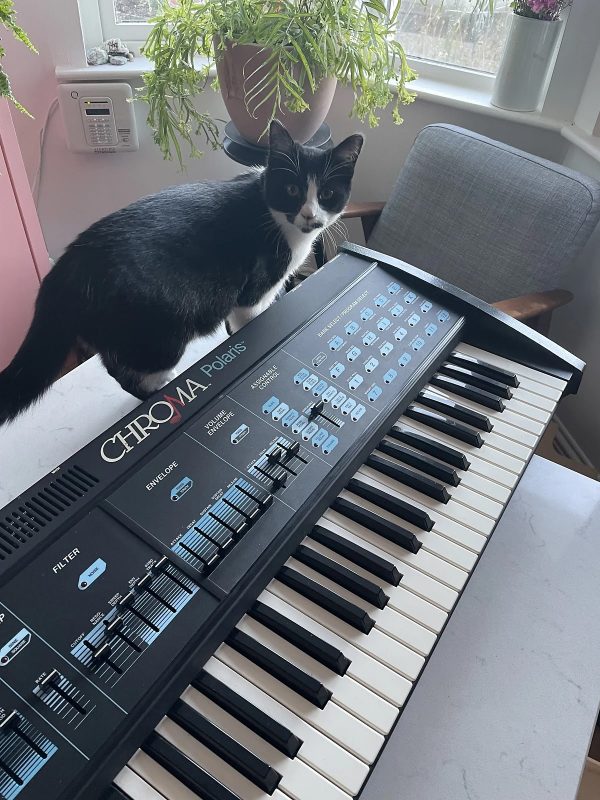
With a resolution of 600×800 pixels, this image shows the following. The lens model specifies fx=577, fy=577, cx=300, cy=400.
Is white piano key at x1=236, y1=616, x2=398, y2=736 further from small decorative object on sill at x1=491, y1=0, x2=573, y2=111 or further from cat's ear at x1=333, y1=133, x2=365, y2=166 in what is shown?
small decorative object on sill at x1=491, y1=0, x2=573, y2=111

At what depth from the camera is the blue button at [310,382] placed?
0.73 meters

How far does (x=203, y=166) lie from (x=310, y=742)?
5.24 feet

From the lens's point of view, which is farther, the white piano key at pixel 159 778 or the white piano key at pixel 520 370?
the white piano key at pixel 520 370

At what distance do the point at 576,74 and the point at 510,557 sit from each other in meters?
1.21

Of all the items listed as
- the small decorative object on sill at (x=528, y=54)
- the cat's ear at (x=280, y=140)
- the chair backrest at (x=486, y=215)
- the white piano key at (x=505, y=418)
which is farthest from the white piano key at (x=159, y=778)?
the small decorative object on sill at (x=528, y=54)

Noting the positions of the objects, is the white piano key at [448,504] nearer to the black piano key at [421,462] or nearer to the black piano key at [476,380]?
the black piano key at [421,462]

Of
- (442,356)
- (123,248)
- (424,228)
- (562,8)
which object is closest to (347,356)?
(442,356)

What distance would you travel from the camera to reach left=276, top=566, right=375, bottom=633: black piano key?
0.58 m

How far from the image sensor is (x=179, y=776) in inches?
18.8

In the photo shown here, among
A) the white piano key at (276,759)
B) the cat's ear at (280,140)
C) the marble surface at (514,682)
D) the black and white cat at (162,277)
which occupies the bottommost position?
the marble surface at (514,682)

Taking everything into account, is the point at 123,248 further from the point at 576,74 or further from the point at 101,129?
the point at 576,74

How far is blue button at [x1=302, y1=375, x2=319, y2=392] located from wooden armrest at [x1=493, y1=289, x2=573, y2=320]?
23.5 inches

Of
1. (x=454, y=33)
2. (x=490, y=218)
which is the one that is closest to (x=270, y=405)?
(x=490, y=218)

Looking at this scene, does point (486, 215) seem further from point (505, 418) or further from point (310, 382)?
point (310, 382)
